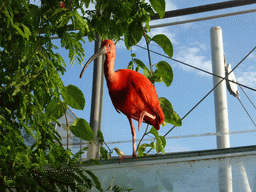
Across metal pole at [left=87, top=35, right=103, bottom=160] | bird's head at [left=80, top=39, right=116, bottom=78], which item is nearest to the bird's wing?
bird's head at [left=80, top=39, right=116, bottom=78]

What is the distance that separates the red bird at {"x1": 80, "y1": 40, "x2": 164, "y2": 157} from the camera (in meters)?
1.08

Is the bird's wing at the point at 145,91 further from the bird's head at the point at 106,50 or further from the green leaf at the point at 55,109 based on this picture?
the green leaf at the point at 55,109

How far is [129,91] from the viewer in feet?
3.55

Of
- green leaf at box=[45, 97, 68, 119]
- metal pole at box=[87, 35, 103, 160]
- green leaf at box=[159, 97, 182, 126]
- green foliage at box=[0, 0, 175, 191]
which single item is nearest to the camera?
green foliage at box=[0, 0, 175, 191]

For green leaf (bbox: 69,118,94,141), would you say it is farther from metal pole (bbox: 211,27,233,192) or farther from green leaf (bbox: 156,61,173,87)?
metal pole (bbox: 211,27,233,192)

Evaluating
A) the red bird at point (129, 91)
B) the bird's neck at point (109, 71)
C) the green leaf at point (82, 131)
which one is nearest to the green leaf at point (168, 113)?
the red bird at point (129, 91)

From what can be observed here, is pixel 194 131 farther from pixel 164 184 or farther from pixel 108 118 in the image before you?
pixel 164 184

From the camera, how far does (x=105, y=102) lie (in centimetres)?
235

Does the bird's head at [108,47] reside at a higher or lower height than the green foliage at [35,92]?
higher

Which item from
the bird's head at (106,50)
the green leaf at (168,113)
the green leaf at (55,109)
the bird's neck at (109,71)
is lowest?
the green leaf at (55,109)

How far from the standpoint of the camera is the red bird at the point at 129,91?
108 cm

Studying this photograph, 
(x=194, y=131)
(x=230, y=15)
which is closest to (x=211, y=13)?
(x=230, y=15)

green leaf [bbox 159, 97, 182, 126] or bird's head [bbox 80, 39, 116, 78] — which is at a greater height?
bird's head [bbox 80, 39, 116, 78]

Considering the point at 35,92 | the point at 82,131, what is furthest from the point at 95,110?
the point at 35,92
